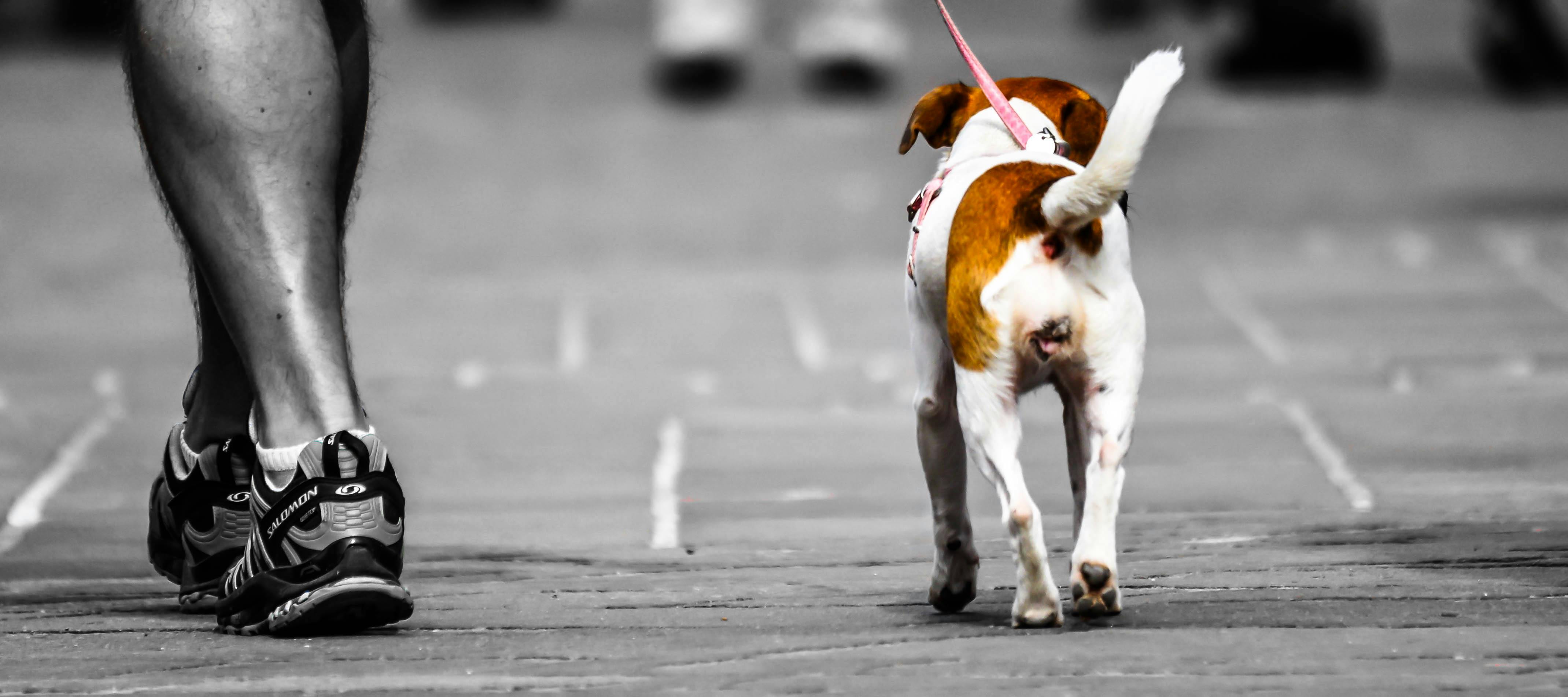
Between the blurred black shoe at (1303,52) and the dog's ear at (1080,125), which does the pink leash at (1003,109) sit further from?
the blurred black shoe at (1303,52)

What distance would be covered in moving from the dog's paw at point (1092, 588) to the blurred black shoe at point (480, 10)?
13.6m

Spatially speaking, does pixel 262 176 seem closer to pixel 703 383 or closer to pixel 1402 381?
pixel 703 383

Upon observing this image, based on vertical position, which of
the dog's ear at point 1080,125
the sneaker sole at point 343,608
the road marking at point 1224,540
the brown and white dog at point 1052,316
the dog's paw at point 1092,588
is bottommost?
the sneaker sole at point 343,608

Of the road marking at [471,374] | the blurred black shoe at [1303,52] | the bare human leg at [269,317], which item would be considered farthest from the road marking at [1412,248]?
the bare human leg at [269,317]

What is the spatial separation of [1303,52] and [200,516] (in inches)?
381

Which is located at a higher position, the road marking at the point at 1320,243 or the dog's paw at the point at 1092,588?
the road marking at the point at 1320,243

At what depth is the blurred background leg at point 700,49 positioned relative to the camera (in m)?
11.7

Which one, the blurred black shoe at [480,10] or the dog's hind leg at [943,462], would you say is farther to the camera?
the blurred black shoe at [480,10]

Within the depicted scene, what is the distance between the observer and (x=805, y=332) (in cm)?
630

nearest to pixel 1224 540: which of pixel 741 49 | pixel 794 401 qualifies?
pixel 794 401

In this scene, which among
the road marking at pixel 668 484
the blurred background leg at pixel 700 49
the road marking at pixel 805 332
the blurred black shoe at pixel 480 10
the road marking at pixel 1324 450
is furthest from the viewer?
the blurred black shoe at pixel 480 10

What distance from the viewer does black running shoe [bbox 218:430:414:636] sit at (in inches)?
104

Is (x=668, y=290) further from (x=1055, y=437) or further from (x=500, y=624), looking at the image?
(x=500, y=624)

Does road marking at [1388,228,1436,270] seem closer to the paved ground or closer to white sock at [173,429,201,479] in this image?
the paved ground
